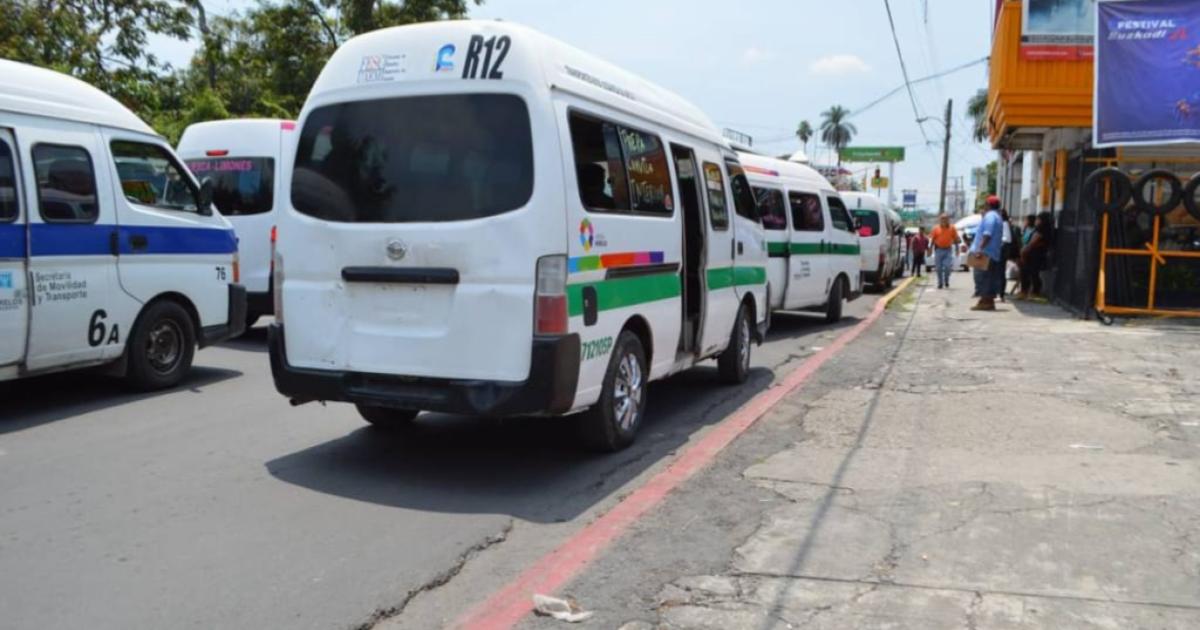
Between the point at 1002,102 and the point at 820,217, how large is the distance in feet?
12.1

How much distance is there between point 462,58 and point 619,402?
237cm

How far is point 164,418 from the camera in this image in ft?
23.7

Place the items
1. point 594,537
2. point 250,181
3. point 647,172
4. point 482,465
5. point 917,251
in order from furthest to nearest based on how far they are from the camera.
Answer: point 917,251 < point 250,181 < point 647,172 < point 482,465 < point 594,537

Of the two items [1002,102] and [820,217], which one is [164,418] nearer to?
[820,217]

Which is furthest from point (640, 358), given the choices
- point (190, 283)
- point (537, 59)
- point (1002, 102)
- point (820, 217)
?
point (1002, 102)

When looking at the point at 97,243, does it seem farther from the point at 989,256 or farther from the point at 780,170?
the point at 989,256

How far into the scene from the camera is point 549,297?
5.26 m

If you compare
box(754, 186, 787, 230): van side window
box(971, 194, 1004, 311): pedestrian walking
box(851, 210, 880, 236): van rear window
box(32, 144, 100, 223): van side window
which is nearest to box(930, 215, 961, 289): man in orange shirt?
box(851, 210, 880, 236): van rear window

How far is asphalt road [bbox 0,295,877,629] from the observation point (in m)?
3.95

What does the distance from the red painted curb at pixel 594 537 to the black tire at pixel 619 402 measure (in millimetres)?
408

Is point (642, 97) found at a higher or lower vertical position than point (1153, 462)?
higher

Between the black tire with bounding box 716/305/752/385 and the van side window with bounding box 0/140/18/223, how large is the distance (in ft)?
18.7

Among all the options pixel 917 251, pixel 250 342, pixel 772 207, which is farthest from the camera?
pixel 917 251

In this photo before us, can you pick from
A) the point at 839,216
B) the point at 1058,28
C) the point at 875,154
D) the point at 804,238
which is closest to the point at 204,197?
the point at 804,238
